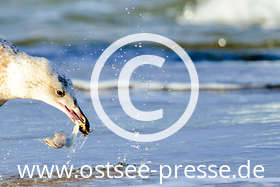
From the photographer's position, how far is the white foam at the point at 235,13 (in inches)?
687

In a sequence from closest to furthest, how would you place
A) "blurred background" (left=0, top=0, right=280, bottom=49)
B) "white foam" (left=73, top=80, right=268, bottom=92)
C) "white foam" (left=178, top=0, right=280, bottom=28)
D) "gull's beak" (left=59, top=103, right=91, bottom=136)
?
"gull's beak" (left=59, top=103, right=91, bottom=136) → "white foam" (left=73, top=80, right=268, bottom=92) → "blurred background" (left=0, top=0, right=280, bottom=49) → "white foam" (left=178, top=0, right=280, bottom=28)

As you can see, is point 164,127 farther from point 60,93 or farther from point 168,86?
point 168,86

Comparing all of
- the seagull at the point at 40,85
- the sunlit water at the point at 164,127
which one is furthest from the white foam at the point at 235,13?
the seagull at the point at 40,85

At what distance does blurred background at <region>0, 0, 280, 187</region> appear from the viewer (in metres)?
5.60

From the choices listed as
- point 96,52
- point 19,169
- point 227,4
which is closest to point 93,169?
point 19,169

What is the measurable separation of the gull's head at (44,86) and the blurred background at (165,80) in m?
0.39

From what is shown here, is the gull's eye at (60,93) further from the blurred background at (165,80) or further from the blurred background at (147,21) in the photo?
the blurred background at (147,21)

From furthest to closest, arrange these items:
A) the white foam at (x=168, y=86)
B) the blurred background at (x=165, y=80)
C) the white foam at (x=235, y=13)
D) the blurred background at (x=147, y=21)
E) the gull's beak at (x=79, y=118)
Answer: the white foam at (x=235, y=13) < the blurred background at (x=147, y=21) < the white foam at (x=168, y=86) < the blurred background at (x=165, y=80) < the gull's beak at (x=79, y=118)

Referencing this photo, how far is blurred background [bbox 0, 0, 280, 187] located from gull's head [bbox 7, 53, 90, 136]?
1.28ft

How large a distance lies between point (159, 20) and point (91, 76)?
741 centimetres

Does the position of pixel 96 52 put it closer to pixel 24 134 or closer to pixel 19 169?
pixel 24 134

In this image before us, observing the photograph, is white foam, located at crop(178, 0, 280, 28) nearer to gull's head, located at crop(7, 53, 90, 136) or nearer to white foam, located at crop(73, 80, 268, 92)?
white foam, located at crop(73, 80, 268, 92)

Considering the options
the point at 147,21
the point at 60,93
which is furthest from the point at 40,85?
the point at 147,21

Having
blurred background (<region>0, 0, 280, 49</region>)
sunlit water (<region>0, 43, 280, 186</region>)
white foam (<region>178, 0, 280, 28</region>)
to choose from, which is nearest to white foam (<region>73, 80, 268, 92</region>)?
sunlit water (<region>0, 43, 280, 186</region>)
